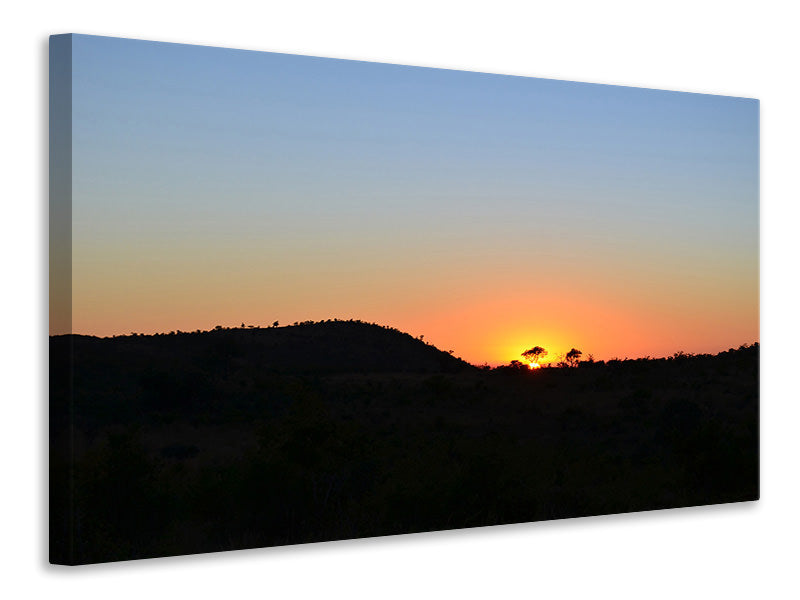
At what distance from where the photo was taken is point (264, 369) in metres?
9.76

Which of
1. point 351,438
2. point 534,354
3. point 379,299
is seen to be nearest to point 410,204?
point 379,299

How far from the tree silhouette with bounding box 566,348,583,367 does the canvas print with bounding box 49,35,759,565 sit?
0.05ft

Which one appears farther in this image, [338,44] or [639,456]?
[639,456]

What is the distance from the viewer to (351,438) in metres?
10.1

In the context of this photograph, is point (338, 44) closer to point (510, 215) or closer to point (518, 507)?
point (510, 215)

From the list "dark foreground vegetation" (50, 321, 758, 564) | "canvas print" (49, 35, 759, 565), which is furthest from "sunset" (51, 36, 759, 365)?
"dark foreground vegetation" (50, 321, 758, 564)

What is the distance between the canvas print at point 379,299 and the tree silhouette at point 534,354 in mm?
16

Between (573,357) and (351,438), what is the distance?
2204mm

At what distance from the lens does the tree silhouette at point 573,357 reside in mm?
11328

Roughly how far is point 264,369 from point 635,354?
342cm

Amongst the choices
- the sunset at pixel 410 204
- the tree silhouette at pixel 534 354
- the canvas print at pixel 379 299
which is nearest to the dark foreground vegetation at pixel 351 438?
the canvas print at pixel 379 299

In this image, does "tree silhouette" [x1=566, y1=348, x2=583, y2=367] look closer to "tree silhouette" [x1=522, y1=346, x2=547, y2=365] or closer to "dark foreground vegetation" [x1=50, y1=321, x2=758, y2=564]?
"dark foreground vegetation" [x1=50, y1=321, x2=758, y2=564]

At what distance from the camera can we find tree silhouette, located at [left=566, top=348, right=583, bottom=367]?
11328 mm
